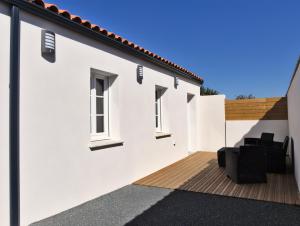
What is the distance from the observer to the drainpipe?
3.27m

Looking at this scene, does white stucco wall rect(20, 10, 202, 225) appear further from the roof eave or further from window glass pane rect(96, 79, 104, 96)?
window glass pane rect(96, 79, 104, 96)

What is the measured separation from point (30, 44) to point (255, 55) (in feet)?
50.5

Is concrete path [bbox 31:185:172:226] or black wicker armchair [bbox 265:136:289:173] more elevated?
black wicker armchair [bbox 265:136:289:173]

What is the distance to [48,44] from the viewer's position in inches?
150

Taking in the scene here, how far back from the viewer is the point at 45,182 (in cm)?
381

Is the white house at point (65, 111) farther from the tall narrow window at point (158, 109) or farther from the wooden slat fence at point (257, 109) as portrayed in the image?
the wooden slat fence at point (257, 109)

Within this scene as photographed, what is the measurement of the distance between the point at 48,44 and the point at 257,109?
9.06 m

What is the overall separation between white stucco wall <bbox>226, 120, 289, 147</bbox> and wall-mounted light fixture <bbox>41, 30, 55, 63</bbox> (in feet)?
28.6

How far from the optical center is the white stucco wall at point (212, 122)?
427 inches

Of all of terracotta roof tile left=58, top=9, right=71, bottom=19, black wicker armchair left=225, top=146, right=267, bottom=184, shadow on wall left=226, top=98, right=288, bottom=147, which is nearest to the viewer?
terracotta roof tile left=58, top=9, right=71, bottom=19

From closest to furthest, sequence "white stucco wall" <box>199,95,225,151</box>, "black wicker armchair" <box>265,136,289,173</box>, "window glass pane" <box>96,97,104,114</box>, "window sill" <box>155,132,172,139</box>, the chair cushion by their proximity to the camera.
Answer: "window glass pane" <box>96,97,104,114</box> → "black wicker armchair" <box>265,136,289,173</box> → "window sill" <box>155,132,172,139</box> → the chair cushion → "white stucco wall" <box>199,95,225,151</box>

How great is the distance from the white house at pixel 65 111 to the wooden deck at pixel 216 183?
2.18 ft
